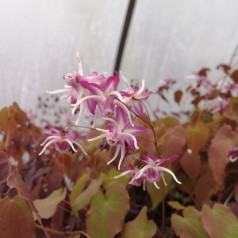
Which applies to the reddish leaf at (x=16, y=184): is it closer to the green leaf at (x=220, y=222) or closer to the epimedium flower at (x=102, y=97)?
the epimedium flower at (x=102, y=97)

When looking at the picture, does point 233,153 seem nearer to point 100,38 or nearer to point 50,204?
point 50,204

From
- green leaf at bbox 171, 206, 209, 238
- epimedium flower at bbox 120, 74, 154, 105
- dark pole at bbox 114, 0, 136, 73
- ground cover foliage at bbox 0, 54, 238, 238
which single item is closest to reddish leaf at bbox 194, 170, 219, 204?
ground cover foliage at bbox 0, 54, 238, 238

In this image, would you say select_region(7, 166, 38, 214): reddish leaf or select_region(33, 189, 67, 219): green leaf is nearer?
select_region(7, 166, 38, 214): reddish leaf

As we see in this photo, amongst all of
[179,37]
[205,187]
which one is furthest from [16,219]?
[179,37]

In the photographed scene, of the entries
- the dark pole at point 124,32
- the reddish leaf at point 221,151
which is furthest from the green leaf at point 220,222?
the dark pole at point 124,32

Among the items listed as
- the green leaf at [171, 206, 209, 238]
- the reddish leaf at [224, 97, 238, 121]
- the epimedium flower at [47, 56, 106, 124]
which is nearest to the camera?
the epimedium flower at [47, 56, 106, 124]

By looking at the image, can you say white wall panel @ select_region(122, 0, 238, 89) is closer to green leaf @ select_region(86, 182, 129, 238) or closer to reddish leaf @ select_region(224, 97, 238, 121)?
reddish leaf @ select_region(224, 97, 238, 121)

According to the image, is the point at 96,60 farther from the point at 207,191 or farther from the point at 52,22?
the point at 207,191
